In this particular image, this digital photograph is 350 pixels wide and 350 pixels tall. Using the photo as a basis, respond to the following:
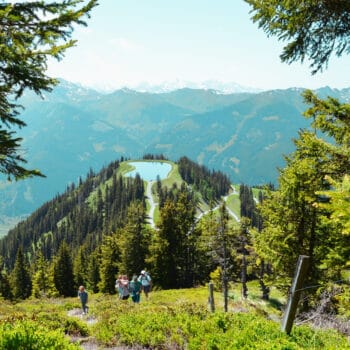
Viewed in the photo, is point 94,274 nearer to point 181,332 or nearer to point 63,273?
point 63,273

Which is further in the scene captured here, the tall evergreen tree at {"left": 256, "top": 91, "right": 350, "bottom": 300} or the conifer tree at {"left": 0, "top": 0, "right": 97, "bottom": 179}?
the tall evergreen tree at {"left": 256, "top": 91, "right": 350, "bottom": 300}

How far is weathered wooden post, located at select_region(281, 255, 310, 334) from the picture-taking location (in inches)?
353

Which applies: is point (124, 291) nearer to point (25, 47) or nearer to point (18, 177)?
point (18, 177)

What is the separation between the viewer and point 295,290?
30.4ft

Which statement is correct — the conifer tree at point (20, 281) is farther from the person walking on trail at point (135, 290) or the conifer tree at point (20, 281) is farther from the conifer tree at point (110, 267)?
the person walking on trail at point (135, 290)

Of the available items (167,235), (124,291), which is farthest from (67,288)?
(124,291)

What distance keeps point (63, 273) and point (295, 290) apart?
8861 cm

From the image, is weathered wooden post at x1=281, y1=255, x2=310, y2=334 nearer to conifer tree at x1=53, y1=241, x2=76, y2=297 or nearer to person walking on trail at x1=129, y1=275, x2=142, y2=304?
person walking on trail at x1=129, y1=275, x2=142, y2=304

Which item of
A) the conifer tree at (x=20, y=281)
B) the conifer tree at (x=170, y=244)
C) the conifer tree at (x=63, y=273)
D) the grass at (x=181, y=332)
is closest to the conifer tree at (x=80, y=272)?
the conifer tree at (x=63, y=273)

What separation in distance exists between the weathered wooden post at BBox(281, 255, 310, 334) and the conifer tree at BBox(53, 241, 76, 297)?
85.4 meters

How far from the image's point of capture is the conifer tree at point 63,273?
89812 mm

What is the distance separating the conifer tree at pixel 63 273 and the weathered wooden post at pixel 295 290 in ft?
280

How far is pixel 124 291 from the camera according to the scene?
28859 millimetres

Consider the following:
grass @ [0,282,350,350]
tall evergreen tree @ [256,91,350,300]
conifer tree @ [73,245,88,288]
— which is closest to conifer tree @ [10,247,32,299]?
conifer tree @ [73,245,88,288]
